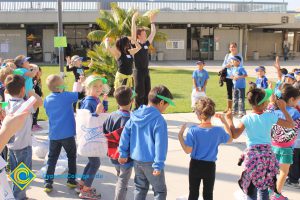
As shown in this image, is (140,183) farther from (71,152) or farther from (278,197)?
(278,197)

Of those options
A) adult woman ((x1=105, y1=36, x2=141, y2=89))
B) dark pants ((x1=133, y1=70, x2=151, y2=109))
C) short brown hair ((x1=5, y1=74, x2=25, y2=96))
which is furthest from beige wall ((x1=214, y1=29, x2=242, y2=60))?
short brown hair ((x1=5, y1=74, x2=25, y2=96))

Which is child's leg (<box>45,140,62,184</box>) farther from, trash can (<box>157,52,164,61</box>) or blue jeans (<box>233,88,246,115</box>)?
trash can (<box>157,52,164,61</box>)

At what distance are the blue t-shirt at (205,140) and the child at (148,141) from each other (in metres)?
0.28

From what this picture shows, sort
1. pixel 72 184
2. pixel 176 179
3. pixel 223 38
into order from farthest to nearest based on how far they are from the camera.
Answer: pixel 223 38 → pixel 176 179 → pixel 72 184

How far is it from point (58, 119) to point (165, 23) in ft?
92.5

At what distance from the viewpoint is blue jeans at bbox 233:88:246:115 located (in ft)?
29.3

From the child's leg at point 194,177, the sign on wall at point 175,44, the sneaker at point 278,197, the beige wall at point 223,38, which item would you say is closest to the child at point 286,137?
the sneaker at point 278,197

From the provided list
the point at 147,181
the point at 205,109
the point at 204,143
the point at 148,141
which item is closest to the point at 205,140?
the point at 204,143

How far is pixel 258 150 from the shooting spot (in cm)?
367

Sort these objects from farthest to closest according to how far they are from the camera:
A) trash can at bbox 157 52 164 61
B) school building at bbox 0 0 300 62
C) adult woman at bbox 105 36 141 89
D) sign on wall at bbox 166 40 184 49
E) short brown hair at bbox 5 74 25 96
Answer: sign on wall at bbox 166 40 184 49
trash can at bbox 157 52 164 61
school building at bbox 0 0 300 62
adult woman at bbox 105 36 141 89
short brown hair at bbox 5 74 25 96

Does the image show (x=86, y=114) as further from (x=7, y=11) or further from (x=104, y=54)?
(x=7, y=11)

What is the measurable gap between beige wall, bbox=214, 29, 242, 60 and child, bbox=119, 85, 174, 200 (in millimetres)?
31544

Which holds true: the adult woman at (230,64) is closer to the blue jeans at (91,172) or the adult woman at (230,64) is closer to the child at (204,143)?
the blue jeans at (91,172)

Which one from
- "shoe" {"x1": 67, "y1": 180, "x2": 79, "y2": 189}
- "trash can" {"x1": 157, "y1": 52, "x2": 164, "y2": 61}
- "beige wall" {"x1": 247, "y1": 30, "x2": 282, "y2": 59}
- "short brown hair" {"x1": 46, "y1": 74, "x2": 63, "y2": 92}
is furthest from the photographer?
"beige wall" {"x1": 247, "y1": 30, "x2": 282, "y2": 59}
